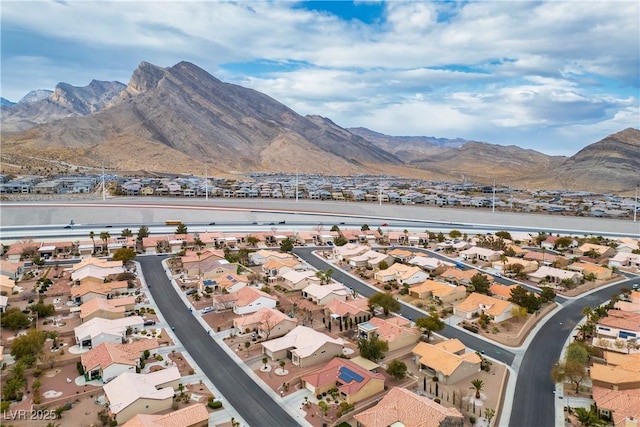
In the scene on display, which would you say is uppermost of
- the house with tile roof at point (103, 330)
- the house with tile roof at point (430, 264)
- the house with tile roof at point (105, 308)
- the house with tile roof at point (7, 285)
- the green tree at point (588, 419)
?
the house with tile roof at point (430, 264)

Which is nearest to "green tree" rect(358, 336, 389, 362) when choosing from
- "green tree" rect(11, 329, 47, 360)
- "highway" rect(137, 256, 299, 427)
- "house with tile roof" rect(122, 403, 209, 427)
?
"highway" rect(137, 256, 299, 427)

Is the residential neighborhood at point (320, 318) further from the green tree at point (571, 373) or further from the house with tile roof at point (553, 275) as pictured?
the green tree at point (571, 373)

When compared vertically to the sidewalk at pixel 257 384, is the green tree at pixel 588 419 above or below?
above

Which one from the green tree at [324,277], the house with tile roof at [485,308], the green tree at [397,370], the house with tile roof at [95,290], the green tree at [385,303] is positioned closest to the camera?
the green tree at [397,370]

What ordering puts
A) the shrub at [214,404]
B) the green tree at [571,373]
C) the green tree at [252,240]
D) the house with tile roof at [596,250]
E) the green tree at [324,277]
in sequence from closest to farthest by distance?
the shrub at [214,404], the green tree at [571,373], the green tree at [324,277], the house with tile roof at [596,250], the green tree at [252,240]

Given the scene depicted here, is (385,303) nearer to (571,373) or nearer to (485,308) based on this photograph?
(485,308)

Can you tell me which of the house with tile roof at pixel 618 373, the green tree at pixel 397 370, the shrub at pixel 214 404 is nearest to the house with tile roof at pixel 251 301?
the shrub at pixel 214 404

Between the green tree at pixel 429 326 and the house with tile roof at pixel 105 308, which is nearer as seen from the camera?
the green tree at pixel 429 326
